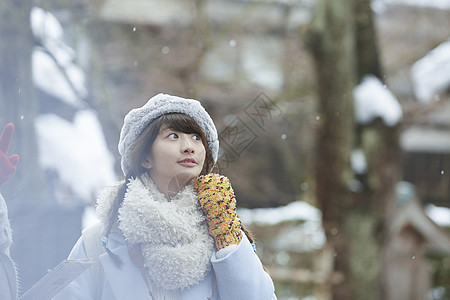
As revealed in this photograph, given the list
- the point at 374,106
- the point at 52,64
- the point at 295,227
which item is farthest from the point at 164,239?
the point at 295,227

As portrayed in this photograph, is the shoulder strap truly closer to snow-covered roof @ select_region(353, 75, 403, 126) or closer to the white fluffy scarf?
the white fluffy scarf

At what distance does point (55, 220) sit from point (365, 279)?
2997 millimetres

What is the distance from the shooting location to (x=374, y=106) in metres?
3.91

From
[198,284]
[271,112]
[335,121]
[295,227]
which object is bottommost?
[295,227]

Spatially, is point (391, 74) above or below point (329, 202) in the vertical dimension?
above

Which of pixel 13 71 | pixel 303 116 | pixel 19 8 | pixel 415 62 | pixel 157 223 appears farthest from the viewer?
pixel 303 116

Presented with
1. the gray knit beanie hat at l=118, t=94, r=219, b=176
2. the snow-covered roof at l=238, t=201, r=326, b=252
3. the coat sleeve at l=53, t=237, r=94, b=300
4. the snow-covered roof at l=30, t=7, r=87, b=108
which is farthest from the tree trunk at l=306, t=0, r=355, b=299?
the coat sleeve at l=53, t=237, r=94, b=300

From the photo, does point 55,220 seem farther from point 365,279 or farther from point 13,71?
point 365,279

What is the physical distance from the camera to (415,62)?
525 cm

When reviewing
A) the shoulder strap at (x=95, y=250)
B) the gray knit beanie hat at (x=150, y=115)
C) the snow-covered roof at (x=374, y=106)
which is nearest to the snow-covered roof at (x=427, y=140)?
the snow-covered roof at (x=374, y=106)

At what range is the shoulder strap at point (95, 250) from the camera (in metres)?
1.04

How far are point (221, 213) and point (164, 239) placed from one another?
4.7 inches

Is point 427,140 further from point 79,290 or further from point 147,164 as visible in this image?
point 79,290

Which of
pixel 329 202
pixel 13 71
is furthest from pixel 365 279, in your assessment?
pixel 13 71
